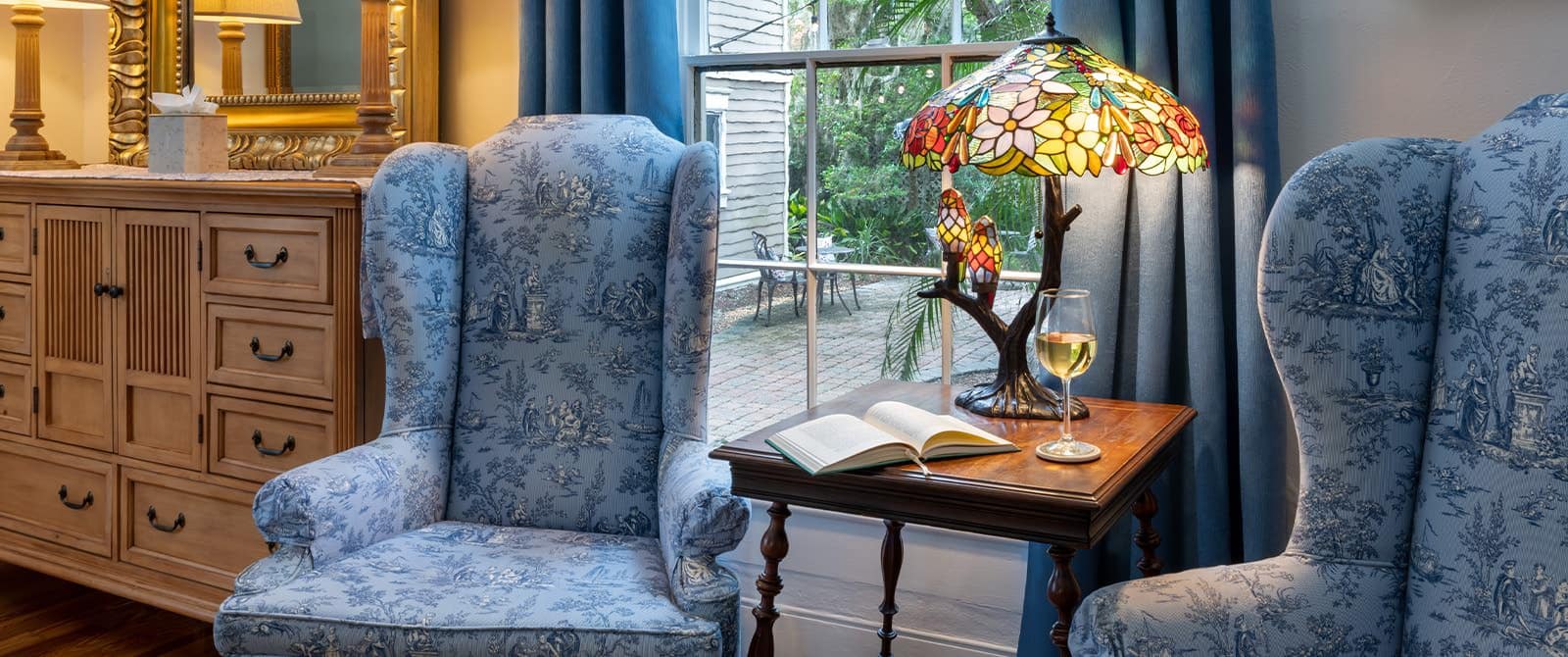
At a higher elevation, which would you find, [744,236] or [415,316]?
[744,236]

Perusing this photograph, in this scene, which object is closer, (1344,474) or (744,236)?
(1344,474)

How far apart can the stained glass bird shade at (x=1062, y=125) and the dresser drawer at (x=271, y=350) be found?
1270mm

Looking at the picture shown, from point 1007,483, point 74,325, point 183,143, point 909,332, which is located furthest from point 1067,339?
point 74,325

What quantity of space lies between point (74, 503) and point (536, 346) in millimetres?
1280

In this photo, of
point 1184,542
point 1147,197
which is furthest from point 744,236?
point 1184,542

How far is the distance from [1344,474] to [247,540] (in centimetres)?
199

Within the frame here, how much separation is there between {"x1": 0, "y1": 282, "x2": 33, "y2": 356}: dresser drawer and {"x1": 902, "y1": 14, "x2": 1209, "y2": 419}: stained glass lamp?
2.09 metres

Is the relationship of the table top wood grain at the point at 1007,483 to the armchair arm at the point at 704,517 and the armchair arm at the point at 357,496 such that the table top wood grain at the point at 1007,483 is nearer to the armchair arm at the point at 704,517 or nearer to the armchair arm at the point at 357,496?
the armchair arm at the point at 704,517

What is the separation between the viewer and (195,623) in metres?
2.82

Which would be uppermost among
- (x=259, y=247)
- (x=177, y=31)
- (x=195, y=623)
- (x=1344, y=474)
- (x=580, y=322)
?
(x=177, y=31)

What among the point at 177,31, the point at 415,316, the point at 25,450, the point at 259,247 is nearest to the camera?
the point at 415,316

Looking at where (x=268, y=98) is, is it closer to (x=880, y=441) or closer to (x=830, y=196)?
(x=830, y=196)

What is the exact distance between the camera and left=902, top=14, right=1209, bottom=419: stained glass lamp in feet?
5.16

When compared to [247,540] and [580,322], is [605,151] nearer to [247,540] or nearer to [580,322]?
[580,322]
